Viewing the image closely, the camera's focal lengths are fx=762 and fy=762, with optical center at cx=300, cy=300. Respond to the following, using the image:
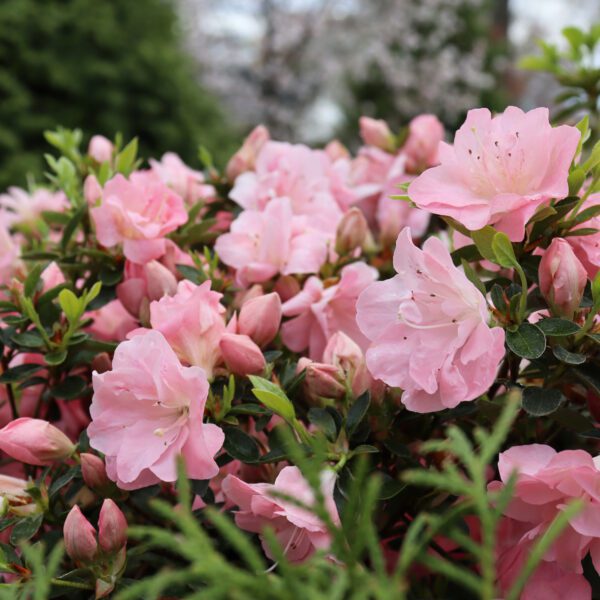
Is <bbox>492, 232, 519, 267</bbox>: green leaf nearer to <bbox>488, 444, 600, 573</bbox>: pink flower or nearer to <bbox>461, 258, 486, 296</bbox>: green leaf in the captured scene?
<bbox>461, 258, 486, 296</bbox>: green leaf

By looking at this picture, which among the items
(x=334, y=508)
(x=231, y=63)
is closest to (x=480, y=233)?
(x=334, y=508)

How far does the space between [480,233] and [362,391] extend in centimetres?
18

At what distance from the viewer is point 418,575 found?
28.5 inches

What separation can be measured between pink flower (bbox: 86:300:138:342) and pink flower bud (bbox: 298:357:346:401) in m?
0.31

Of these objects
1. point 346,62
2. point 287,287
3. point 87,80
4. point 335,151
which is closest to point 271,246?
point 287,287

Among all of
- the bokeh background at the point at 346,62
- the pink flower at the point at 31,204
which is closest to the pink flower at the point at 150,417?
the pink flower at the point at 31,204

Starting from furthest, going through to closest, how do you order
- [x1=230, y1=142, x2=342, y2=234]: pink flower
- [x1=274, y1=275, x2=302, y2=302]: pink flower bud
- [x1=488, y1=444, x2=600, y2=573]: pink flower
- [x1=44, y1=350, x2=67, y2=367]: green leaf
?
[x1=230, y1=142, x2=342, y2=234]: pink flower, [x1=274, y1=275, x2=302, y2=302]: pink flower bud, [x1=44, y1=350, x2=67, y2=367]: green leaf, [x1=488, y1=444, x2=600, y2=573]: pink flower

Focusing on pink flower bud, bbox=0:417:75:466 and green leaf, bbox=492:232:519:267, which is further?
pink flower bud, bbox=0:417:75:466

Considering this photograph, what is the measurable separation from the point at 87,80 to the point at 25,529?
330cm

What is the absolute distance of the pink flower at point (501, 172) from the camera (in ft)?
2.17

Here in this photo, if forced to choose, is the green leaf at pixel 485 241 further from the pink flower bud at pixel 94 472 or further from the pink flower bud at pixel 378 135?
the pink flower bud at pixel 378 135

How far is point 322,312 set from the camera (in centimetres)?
83

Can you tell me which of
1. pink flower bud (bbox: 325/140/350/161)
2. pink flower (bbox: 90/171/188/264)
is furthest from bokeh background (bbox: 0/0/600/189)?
pink flower (bbox: 90/171/188/264)

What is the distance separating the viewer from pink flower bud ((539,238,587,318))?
2.13 feet
